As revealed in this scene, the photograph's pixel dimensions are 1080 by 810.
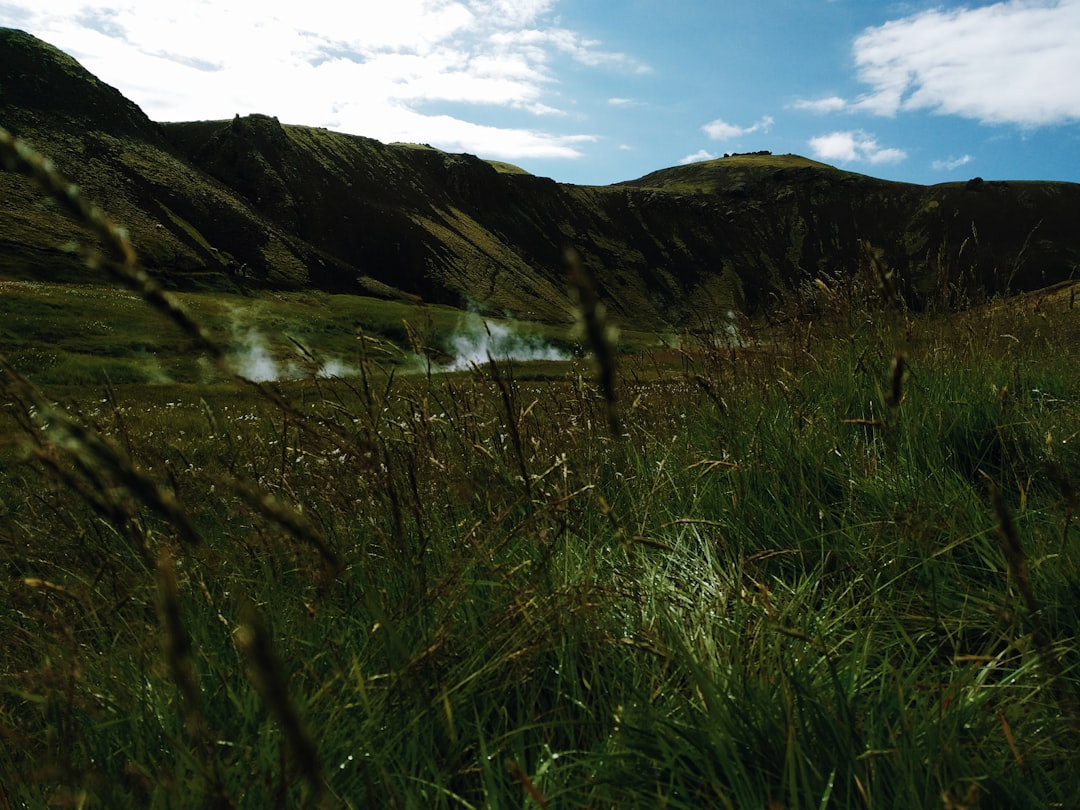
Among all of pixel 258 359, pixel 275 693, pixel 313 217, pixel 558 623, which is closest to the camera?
pixel 275 693

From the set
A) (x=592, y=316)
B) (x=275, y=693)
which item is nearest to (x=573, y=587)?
(x=592, y=316)

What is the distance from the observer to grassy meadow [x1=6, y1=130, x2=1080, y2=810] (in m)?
1.43

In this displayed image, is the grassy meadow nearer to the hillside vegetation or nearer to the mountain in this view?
the hillside vegetation

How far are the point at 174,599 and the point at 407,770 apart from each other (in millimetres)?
1148

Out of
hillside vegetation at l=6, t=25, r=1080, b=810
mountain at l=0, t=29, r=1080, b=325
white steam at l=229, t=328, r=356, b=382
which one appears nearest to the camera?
hillside vegetation at l=6, t=25, r=1080, b=810

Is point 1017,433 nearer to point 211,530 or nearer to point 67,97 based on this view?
point 211,530

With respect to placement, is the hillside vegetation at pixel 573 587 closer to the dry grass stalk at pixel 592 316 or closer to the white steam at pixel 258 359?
the dry grass stalk at pixel 592 316

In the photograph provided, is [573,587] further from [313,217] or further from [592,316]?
[313,217]

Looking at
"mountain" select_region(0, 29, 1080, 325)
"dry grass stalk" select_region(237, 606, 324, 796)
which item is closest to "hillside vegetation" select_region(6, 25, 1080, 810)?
"dry grass stalk" select_region(237, 606, 324, 796)

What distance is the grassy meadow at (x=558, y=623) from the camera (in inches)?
56.4

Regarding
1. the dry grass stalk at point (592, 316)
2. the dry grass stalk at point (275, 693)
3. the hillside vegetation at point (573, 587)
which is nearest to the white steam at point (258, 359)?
the hillside vegetation at point (573, 587)

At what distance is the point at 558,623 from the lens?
2.00 m

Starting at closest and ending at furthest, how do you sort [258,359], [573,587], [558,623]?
[558,623], [573,587], [258,359]

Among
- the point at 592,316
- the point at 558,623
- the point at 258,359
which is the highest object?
the point at 592,316
